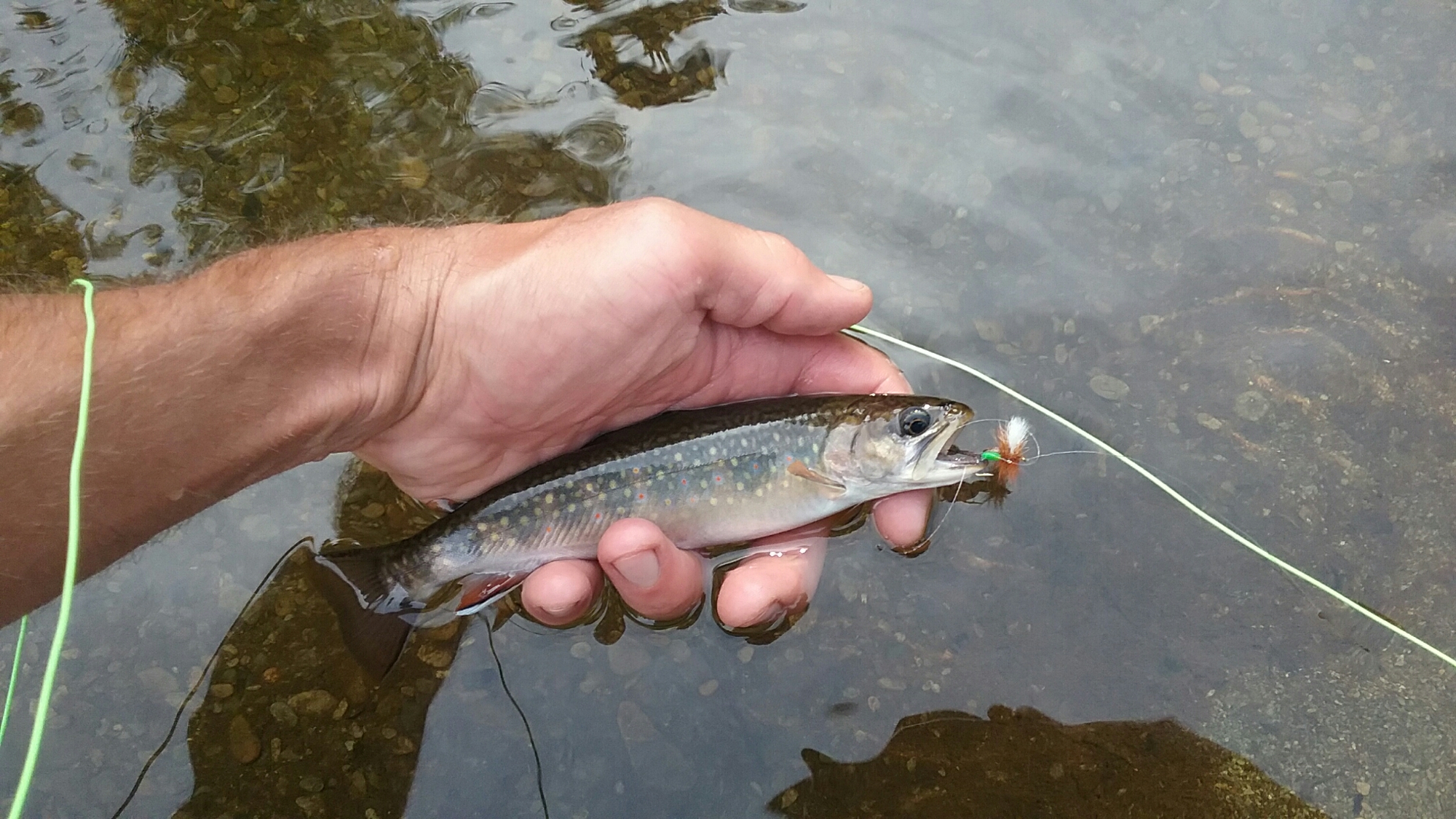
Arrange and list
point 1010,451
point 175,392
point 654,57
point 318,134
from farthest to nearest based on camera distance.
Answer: point 654,57
point 318,134
point 1010,451
point 175,392

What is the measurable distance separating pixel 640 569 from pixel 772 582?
0.50m

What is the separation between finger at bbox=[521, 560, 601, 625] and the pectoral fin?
0.86m

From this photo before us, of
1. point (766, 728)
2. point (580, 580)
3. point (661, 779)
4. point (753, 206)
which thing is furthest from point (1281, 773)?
point (753, 206)

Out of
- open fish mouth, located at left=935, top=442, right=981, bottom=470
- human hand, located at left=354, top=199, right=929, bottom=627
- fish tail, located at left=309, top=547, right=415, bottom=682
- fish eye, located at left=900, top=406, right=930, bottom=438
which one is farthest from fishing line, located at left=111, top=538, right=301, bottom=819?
open fish mouth, located at left=935, top=442, right=981, bottom=470

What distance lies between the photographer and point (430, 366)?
3.50 meters

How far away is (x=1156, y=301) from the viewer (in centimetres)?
429

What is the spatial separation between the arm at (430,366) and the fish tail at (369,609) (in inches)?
15.6

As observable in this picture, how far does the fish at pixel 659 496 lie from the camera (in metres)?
3.50

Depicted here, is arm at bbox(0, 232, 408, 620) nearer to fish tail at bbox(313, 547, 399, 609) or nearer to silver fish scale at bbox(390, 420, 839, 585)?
fish tail at bbox(313, 547, 399, 609)

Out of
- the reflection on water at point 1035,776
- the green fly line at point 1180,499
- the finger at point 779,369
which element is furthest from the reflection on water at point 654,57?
the reflection on water at point 1035,776

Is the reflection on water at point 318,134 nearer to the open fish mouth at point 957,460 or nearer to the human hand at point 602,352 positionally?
the human hand at point 602,352

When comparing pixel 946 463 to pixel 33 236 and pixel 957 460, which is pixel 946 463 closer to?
pixel 957 460

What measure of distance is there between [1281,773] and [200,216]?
539cm

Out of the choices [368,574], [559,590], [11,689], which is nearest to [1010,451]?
[559,590]
